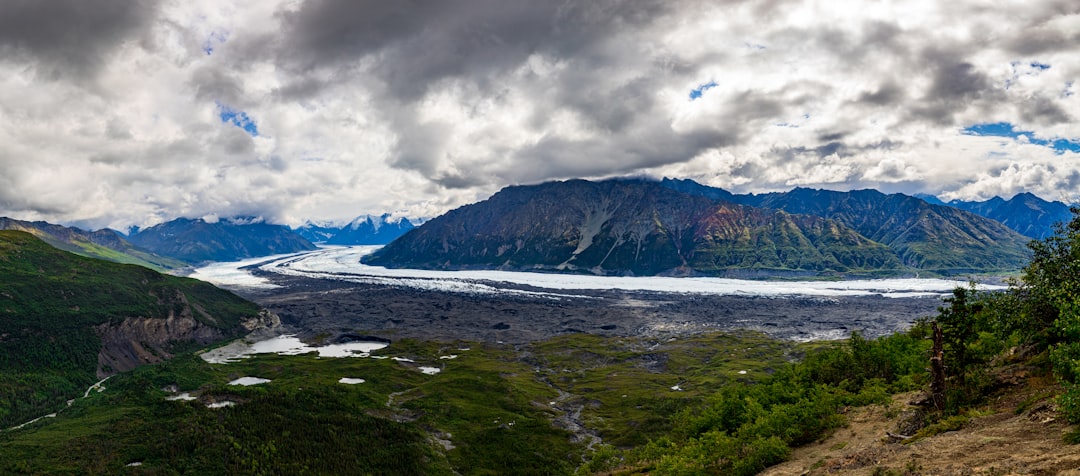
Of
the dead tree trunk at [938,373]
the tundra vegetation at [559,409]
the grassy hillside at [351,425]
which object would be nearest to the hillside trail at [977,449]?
the tundra vegetation at [559,409]

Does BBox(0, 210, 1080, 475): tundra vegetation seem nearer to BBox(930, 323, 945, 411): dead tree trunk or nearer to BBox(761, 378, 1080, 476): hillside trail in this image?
BBox(930, 323, 945, 411): dead tree trunk

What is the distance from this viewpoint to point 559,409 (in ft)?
512

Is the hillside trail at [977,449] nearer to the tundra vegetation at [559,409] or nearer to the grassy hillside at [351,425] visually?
the tundra vegetation at [559,409]

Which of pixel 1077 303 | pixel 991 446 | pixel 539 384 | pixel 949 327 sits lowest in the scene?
pixel 539 384

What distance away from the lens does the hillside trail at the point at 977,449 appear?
26172 millimetres

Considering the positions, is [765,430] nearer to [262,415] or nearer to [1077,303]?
[1077,303]

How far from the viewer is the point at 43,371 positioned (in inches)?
6924

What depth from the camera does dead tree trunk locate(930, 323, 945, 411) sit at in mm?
40938

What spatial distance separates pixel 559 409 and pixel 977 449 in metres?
133

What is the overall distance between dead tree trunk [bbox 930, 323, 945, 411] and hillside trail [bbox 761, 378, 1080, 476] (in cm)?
302

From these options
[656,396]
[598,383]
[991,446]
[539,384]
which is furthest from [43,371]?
[991,446]

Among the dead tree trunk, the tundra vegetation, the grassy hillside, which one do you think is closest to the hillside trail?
the tundra vegetation

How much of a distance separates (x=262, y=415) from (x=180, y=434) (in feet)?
53.2

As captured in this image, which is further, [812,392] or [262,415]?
[262,415]
